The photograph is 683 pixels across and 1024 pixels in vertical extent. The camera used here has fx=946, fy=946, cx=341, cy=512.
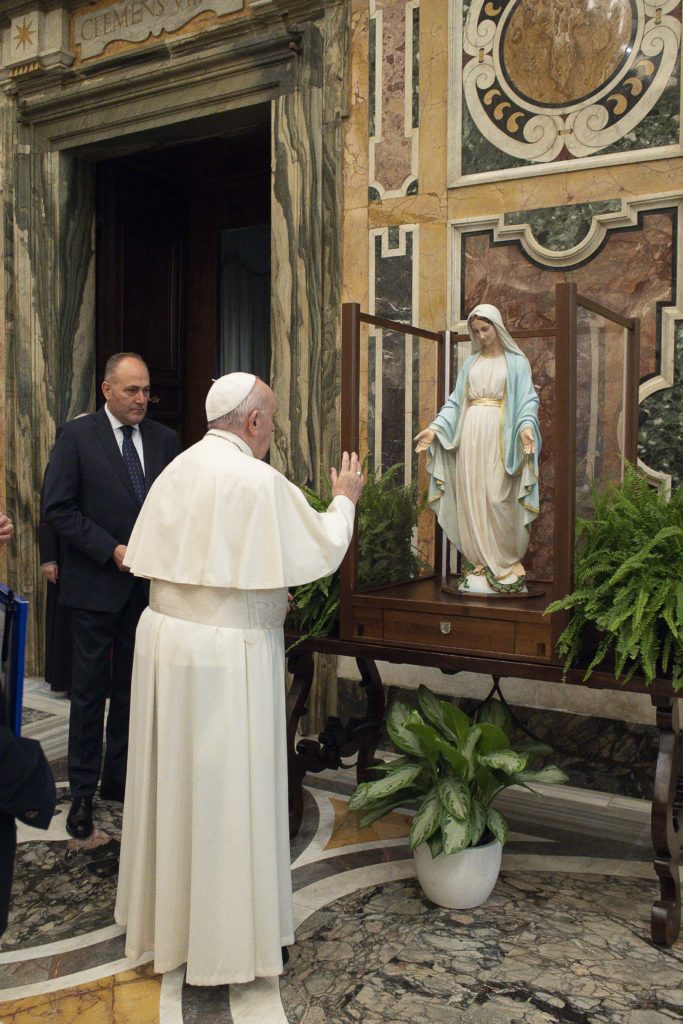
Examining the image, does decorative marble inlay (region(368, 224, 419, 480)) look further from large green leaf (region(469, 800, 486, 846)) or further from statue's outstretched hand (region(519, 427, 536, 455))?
large green leaf (region(469, 800, 486, 846))

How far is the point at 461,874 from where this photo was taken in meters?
3.37

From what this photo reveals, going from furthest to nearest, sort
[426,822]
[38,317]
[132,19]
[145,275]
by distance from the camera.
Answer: [145,275] < [38,317] < [132,19] < [426,822]

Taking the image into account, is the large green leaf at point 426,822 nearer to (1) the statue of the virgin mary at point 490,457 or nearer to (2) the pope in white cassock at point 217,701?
(2) the pope in white cassock at point 217,701

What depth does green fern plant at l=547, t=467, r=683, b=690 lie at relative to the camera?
3.13 metres

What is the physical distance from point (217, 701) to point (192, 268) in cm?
566

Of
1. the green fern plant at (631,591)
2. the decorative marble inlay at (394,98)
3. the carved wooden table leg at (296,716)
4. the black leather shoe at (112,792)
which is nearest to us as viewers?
the green fern plant at (631,591)

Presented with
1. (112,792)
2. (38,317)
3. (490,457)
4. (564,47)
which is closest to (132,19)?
(38,317)

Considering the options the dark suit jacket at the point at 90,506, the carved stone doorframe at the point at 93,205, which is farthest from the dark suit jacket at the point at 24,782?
the carved stone doorframe at the point at 93,205

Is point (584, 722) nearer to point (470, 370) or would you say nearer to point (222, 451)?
point (470, 370)

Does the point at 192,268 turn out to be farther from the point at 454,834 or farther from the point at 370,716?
the point at 454,834

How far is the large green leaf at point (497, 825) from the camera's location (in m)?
3.38

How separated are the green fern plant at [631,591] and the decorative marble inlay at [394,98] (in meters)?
2.37

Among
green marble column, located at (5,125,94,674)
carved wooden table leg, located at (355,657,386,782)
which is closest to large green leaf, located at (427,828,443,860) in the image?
carved wooden table leg, located at (355,657,386,782)

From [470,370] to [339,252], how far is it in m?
1.73
